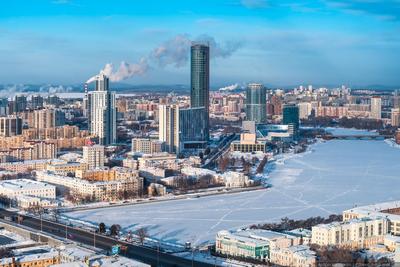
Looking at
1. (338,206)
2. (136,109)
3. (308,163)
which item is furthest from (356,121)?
(338,206)

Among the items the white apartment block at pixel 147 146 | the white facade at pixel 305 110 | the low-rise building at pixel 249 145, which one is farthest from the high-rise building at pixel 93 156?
the white facade at pixel 305 110

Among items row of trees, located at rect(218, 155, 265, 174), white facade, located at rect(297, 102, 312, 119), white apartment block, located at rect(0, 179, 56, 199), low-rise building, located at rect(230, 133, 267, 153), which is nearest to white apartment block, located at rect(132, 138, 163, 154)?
row of trees, located at rect(218, 155, 265, 174)

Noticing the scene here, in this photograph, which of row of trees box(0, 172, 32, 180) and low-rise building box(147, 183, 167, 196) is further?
row of trees box(0, 172, 32, 180)

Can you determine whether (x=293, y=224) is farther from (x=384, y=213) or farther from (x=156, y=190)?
(x=156, y=190)

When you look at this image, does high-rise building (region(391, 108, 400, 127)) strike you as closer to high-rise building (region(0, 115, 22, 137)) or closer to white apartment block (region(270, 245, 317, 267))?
high-rise building (region(0, 115, 22, 137))

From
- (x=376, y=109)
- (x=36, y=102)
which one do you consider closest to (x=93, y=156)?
(x=36, y=102)

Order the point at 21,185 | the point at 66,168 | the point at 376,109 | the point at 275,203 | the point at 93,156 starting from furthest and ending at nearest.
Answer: the point at 376,109
the point at 93,156
the point at 66,168
the point at 21,185
the point at 275,203

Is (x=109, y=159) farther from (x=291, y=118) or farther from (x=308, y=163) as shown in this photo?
(x=291, y=118)
